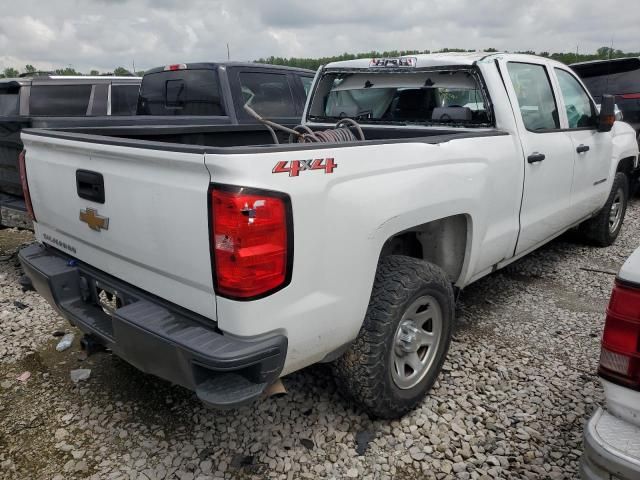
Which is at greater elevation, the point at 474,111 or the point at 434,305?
the point at 474,111

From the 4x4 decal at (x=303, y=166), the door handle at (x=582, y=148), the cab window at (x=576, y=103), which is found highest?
the cab window at (x=576, y=103)

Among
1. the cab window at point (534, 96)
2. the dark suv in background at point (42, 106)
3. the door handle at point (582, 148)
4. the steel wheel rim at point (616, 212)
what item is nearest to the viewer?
the cab window at point (534, 96)

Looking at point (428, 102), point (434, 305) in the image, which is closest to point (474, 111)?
point (428, 102)

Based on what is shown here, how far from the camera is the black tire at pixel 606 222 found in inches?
206

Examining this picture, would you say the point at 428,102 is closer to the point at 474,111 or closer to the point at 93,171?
the point at 474,111

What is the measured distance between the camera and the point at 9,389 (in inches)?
120

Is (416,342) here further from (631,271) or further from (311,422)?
(631,271)

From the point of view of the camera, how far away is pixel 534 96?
3.73 m

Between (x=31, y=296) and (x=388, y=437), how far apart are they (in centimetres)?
336

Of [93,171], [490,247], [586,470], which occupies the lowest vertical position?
[586,470]

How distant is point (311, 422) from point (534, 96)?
9.08 ft

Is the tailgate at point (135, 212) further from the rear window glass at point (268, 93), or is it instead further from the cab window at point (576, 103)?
the cab window at point (576, 103)

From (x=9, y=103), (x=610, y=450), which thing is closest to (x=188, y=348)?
(x=610, y=450)

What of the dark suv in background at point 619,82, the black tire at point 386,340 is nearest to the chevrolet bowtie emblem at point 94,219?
the black tire at point 386,340
